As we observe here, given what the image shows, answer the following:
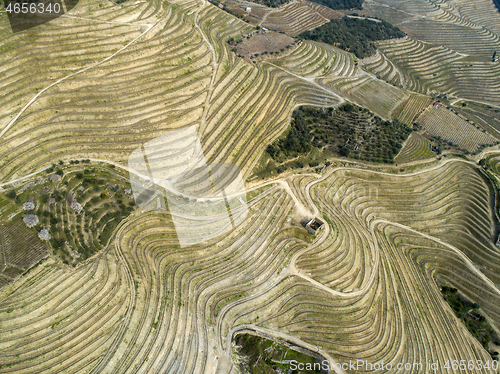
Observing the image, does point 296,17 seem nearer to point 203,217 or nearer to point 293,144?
point 293,144

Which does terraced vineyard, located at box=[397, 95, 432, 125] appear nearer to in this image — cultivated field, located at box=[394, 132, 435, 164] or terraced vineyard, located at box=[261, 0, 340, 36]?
cultivated field, located at box=[394, 132, 435, 164]

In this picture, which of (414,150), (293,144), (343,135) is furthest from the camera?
(414,150)

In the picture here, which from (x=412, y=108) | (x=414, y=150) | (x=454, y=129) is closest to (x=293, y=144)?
(x=414, y=150)

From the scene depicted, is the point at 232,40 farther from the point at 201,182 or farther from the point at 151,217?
the point at 151,217

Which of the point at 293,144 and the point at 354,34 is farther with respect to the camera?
the point at 354,34

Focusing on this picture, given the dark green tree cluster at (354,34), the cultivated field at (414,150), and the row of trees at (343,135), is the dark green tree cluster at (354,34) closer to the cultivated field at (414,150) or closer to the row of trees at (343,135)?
the row of trees at (343,135)
